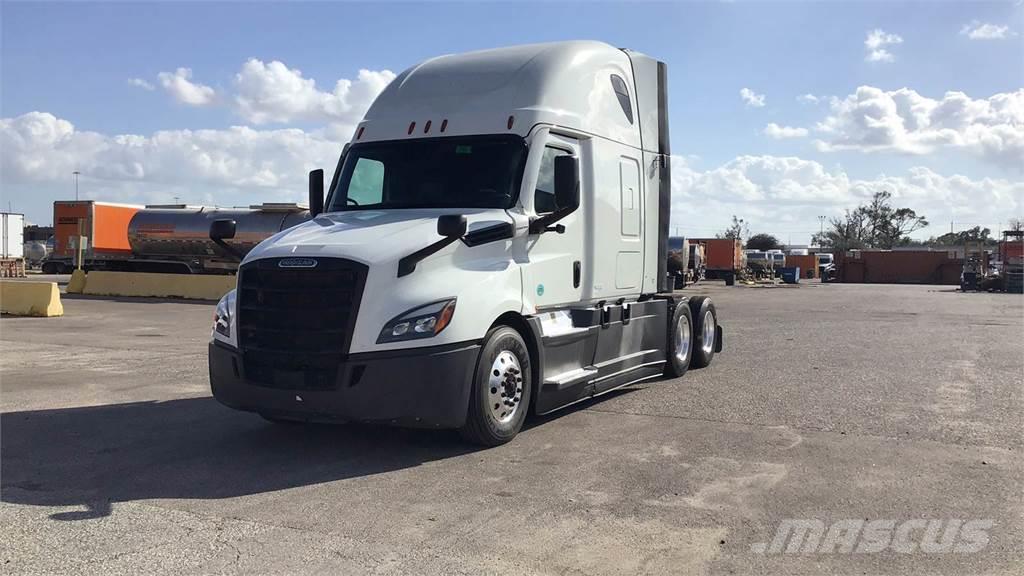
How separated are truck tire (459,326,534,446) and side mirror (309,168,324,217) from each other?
2.83 metres

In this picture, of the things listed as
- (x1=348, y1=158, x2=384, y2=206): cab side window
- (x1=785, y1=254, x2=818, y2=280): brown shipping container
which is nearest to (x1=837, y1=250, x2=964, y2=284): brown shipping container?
(x1=785, y1=254, x2=818, y2=280): brown shipping container

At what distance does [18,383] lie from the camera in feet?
34.7

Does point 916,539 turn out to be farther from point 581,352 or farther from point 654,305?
point 654,305

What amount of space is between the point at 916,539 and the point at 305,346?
173 inches

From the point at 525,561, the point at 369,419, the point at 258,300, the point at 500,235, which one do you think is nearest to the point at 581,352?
the point at 500,235

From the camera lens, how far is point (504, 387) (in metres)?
7.17

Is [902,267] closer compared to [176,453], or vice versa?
[176,453]

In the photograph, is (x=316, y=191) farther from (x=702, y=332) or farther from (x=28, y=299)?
(x=28, y=299)

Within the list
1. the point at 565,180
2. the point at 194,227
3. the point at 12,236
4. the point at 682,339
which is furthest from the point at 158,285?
the point at 565,180

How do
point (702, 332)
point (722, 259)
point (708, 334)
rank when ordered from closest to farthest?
point (702, 332) → point (708, 334) → point (722, 259)

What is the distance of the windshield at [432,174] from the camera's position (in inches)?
303

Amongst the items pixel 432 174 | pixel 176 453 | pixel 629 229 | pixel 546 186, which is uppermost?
pixel 432 174

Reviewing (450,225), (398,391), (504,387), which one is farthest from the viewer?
(504,387)

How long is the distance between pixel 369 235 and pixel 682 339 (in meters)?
5.73
